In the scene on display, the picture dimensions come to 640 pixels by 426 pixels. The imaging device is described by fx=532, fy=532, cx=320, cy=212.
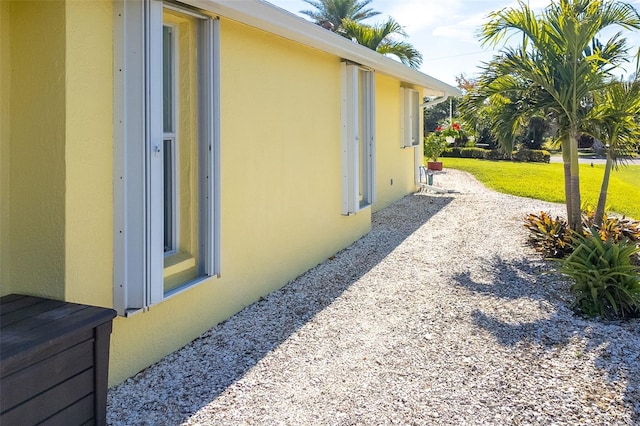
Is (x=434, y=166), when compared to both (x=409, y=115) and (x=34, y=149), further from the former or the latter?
(x=34, y=149)

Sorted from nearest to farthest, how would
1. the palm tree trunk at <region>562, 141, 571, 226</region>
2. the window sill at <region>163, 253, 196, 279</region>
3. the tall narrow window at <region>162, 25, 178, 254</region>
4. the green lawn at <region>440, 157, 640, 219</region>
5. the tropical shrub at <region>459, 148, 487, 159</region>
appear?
1. the window sill at <region>163, 253, 196, 279</region>
2. the tall narrow window at <region>162, 25, 178, 254</region>
3. the palm tree trunk at <region>562, 141, 571, 226</region>
4. the green lawn at <region>440, 157, 640, 219</region>
5. the tropical shrub at <region>459, 148, 487, 159</region>

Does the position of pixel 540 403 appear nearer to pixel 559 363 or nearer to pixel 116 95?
pixel 559 363

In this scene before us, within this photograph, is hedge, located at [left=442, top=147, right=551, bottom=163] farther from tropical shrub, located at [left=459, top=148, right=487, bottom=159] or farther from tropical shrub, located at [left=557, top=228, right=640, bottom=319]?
tropical shrub, located at [left=557, top=228, right=640, bottom=319]

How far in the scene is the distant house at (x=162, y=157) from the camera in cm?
320

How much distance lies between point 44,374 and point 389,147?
9.78 m

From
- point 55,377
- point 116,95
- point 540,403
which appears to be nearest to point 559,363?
point 540,403

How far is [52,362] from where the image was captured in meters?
2.63

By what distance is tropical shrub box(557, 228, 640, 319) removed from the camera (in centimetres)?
503

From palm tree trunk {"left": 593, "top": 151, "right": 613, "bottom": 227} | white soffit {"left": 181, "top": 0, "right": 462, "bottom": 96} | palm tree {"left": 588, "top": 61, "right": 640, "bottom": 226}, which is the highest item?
white soffit {"left": 181, "top": 0, "right": 462, "bottom": 96}

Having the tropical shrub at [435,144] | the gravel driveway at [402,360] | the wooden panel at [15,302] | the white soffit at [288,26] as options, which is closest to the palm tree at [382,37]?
the tropical shrub at [435,144]

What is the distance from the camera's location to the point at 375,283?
6074 mm

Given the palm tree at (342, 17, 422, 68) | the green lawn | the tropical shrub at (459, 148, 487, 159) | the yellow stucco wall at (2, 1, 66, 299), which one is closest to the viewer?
the yellow stucco wall at (2, 1, 66, 299)

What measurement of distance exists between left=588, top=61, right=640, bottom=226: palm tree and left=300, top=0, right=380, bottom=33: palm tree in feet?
62.1

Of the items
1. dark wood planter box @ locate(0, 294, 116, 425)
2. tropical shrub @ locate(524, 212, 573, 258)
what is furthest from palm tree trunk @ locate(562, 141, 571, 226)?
dark wood planter box @ locate(0, 294, 116, 425)
